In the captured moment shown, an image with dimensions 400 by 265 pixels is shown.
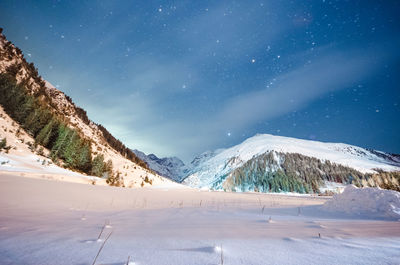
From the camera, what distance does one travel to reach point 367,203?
704cm

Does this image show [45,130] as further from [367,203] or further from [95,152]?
[367,203]

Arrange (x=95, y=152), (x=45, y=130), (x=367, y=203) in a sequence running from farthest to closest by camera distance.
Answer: (x=95, y=152) < (x=45, y=130) < (x=367, y=203)

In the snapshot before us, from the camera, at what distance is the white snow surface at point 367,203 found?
631 centimetres

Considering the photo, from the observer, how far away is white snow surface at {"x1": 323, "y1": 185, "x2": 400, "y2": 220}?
6309mm

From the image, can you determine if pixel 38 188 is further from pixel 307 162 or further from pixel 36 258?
pixel 307 162

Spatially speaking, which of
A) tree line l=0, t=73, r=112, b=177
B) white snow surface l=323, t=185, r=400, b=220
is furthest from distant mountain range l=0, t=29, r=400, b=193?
white snow surface l=323, t=185, r=400, b=220

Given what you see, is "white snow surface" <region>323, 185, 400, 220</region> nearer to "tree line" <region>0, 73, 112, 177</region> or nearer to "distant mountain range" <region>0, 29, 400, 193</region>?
"distant mountain range" <region>0, 29, 400, 193</region>

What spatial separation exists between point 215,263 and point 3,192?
25.5ft

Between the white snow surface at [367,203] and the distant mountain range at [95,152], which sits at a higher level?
the distant mountain range at [95,152]

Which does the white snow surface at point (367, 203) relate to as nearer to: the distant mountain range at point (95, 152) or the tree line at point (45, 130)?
the distant mountain range at point (95, 152)

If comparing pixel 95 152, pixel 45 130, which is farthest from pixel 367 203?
pixel 95 152

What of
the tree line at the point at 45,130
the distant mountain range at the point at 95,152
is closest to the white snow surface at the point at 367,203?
the distant mountain range at the point at 95,152

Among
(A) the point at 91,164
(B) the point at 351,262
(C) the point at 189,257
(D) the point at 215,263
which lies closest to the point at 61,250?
(C) the point at 189,257

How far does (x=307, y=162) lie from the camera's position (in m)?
104
